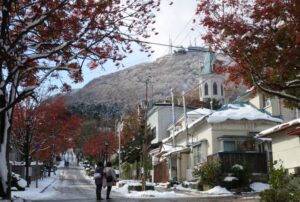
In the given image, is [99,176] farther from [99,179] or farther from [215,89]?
[215,89]

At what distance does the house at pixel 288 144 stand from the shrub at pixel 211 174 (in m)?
5.59

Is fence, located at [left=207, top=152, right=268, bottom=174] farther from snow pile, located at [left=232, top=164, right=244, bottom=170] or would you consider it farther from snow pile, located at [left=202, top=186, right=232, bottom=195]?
snow pile, located at [left=202, top=186, right=232, bottom=195]

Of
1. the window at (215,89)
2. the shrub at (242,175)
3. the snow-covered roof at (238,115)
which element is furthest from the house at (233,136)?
the window at (215,89)

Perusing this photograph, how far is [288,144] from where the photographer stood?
24062 millimetres

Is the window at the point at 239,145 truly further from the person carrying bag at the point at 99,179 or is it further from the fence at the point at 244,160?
the person carrying bag at the point at 99,179

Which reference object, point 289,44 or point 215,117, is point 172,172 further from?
point 289,44

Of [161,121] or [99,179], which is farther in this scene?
[161,121]

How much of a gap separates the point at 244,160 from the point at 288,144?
8.84 m

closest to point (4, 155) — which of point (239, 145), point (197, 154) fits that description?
point (239, 145)

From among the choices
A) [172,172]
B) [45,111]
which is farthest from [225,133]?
[45,111]

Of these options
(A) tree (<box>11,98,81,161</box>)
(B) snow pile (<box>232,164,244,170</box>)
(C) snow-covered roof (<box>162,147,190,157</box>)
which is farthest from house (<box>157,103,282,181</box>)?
(A) tree (<box>11,98,81,161</box>)

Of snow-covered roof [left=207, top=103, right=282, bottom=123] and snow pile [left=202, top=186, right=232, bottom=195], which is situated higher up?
snow-covered roof [left=207, top=103, right=282, bottom=123]

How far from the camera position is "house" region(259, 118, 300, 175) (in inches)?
901

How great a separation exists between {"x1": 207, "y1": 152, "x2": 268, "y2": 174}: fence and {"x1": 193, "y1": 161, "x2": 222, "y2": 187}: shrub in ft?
2.51
